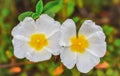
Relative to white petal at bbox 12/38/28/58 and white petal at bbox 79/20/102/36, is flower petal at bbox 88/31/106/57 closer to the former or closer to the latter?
white petal at bbox 79/20/102/36

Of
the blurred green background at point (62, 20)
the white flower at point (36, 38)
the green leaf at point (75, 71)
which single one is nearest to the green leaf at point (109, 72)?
the blurred green background at point (62, 20)

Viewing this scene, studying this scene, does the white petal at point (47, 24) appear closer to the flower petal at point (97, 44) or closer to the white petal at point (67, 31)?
the white petal at point (67, 31)

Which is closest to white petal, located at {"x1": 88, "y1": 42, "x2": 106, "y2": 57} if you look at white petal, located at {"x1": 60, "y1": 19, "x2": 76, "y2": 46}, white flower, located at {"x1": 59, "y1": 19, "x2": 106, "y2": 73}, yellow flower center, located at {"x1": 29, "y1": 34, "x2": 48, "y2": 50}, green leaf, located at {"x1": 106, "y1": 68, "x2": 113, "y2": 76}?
white flower, located at {"x1": 59, "y1": 19, "x2": 106, "y2": 73}

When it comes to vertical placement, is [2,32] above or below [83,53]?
below

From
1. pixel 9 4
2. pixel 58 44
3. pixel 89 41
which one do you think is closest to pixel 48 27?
pixel 58 44

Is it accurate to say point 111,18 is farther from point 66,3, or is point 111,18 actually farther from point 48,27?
point 48,27
